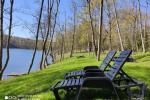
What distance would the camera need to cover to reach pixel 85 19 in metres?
58.3

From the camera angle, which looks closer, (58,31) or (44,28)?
(44,28)

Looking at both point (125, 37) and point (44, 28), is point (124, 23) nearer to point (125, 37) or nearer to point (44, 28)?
point (125, 37)

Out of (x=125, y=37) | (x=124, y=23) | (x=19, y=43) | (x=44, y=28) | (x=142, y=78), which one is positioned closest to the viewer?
(x=142, y=78)

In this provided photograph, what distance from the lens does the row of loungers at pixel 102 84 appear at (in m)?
7.34

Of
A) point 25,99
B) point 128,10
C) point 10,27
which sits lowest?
point 25,99

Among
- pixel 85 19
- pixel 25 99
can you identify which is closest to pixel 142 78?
pixel 25 99

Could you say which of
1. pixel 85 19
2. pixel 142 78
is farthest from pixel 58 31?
pixel 142 78

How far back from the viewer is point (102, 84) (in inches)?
290

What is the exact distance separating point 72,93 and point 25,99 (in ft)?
4.23

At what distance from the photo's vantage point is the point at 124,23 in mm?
67188

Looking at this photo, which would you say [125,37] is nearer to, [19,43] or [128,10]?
[128,10]

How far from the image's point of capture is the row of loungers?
7.34 meters

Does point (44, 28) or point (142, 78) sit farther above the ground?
point (44, 28)

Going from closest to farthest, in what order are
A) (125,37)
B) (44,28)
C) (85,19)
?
(44,28), (85,19), (125,37)
